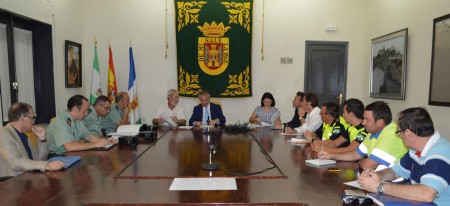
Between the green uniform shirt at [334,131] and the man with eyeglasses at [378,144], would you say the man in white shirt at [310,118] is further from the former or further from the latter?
the man with eyeglasses at [378,144]

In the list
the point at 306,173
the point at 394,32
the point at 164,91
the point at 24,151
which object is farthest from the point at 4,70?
the point at 394,32

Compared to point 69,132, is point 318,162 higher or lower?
lower

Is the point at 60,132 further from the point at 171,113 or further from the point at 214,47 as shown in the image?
the point at 214,47

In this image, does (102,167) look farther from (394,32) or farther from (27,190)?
(394,32)

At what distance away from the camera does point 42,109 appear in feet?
15.6

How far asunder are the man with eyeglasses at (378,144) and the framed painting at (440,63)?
193cm

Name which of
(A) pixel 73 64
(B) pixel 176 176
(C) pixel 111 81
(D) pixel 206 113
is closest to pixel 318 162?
(B) pixel 176 176

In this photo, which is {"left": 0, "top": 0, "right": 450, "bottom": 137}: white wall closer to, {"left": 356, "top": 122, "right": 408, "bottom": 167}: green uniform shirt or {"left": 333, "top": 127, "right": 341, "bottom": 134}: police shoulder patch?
{"left": 333, "top": 127, "right": 341, "bottom": 134}: police shoulder patch

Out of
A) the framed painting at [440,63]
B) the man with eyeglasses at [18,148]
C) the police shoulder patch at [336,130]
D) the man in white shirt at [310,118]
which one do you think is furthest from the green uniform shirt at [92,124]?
the framed painting at [440,63]

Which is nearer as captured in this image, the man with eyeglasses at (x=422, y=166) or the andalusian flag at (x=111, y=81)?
the man with eyeglasses at (x=422, y=166)

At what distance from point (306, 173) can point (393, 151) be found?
1.95ft

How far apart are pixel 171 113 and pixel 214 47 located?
158cm

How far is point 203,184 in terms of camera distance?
177 centimetres

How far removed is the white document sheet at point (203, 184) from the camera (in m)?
1.71
